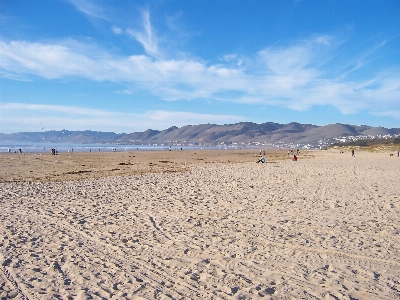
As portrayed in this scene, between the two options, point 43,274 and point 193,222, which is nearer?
point 43,274

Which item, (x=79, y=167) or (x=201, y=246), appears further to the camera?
(x=79, y=167)

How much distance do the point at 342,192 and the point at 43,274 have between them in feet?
36.4

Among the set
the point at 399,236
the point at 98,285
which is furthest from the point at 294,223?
the point at 98,285

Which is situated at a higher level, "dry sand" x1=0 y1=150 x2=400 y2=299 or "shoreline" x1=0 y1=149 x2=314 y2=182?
"dry sand" x1=0 y1=150 x2=400 y2=299

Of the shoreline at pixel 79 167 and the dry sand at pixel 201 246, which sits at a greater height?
the dry sand at pixel 201 246

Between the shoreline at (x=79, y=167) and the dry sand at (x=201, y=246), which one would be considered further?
the shoreline at (x=79, y=167)

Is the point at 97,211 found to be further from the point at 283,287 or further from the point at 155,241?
the point at 283,287

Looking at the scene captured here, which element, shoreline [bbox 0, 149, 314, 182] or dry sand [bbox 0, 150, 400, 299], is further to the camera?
shoreline [bbox 0, 149, 314, 182]

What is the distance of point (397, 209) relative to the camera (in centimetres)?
944

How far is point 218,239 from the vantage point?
6781mm

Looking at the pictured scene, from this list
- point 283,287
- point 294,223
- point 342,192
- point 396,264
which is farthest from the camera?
point 342,192

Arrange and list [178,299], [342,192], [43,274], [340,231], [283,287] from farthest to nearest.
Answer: [342,192]
[340,231]
[43,274]
[283,287]
[178,299]

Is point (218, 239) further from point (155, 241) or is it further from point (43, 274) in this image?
point (43, 274)

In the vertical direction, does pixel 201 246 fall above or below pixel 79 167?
above
